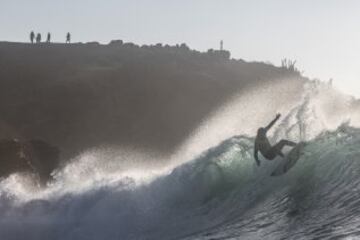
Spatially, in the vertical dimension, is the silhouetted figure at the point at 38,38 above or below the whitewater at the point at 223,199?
above

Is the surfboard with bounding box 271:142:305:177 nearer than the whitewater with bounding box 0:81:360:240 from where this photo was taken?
No

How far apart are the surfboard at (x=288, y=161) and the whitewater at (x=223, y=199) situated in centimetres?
19

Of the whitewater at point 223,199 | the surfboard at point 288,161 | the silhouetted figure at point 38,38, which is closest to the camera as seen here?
the whitewater at point 223,199

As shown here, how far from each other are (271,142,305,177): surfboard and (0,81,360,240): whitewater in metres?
0.19

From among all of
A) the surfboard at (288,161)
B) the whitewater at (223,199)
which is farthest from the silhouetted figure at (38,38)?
the surfboard at (288,161)

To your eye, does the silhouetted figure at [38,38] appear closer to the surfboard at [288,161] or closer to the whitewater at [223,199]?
the whitewater at [223,199]

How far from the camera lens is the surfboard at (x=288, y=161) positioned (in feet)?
55.1

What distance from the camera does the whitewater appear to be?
12.6 meters

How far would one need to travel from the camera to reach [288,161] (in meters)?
16.9

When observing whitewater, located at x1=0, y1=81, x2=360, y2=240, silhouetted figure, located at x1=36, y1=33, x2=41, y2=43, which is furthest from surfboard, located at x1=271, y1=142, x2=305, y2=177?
silhouetted figure, located at x1=36, y1=33, x2=41, y2=43

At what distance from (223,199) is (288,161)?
2.13 m

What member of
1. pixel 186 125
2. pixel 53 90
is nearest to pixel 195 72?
pixel 186 125

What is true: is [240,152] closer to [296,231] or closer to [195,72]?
[296,231]

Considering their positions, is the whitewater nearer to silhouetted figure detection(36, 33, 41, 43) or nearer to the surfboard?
the surfboard
